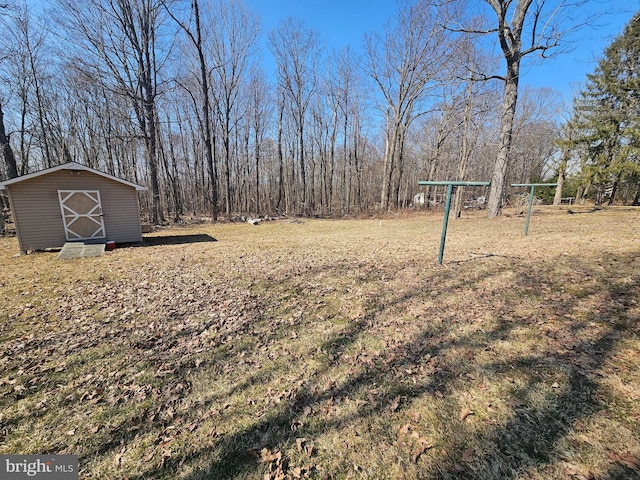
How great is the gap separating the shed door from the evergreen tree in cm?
2754

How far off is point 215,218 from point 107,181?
8502 mm

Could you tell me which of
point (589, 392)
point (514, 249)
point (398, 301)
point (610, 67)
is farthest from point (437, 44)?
point (589, 392)

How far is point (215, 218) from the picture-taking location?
19.0 meters

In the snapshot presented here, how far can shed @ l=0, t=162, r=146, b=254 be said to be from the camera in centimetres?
924

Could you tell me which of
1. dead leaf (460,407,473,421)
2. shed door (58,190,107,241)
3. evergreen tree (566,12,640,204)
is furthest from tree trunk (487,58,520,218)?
shed door (58,190,107,241)

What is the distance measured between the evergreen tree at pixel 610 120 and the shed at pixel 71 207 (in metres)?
26.8

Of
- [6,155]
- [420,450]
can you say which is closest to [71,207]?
[6,155]

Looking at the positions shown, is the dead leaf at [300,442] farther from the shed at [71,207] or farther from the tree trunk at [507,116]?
the tree trunk at [507,116]

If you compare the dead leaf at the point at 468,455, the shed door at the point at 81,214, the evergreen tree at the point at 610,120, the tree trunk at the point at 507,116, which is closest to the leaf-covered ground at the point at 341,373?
the dead leaf at the point at 468,455

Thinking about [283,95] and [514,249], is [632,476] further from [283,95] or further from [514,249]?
[283,95]

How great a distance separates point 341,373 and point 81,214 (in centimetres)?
1248

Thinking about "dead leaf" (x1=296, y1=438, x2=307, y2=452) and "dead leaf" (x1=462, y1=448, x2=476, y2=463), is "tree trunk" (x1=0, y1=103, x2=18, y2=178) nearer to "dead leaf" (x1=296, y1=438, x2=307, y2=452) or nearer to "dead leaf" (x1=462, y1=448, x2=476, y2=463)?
"dead leaf" (x1=296, y1=438, x2=307, y2=452)

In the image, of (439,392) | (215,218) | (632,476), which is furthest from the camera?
(215,218)

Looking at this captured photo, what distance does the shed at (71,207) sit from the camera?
364 inches
